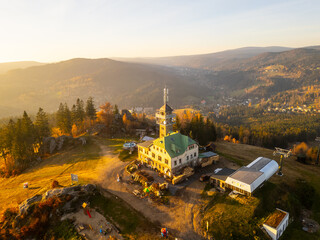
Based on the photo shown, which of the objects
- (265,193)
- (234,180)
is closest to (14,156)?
(234,180)

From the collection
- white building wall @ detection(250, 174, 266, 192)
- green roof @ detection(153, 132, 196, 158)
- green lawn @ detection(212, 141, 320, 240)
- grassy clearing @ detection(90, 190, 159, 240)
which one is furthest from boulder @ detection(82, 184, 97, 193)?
white building wall @ detection(250, 174, 266, 192)

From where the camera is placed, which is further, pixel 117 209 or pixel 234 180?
pixel 234 180

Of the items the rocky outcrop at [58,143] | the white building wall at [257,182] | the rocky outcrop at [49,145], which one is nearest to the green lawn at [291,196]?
the white building wall at [257,182]

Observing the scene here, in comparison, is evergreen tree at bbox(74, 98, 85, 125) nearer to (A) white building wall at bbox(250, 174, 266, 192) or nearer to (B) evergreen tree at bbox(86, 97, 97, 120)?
(B) evergreen tree at bbox(86, 97, 97, 120)

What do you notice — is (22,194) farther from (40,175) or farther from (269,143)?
(269,143)

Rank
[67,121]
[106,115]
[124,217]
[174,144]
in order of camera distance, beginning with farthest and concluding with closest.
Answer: [106,115], [67,121], [174,144], [124,217]

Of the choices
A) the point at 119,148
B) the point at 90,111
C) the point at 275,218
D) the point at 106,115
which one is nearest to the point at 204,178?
the point at 275,218

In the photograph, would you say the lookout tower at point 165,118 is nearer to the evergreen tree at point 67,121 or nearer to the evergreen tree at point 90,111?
the evergreen tree at point 90,111

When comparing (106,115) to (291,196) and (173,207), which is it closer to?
(173,207)
